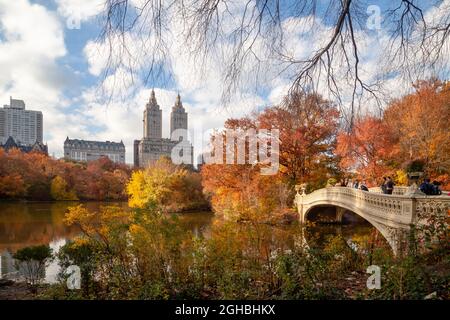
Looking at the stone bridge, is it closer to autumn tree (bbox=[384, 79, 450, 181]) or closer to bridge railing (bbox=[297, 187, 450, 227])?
bridge railing (bbox=[297, 187, 450, 227])

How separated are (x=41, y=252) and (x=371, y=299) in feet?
20.9

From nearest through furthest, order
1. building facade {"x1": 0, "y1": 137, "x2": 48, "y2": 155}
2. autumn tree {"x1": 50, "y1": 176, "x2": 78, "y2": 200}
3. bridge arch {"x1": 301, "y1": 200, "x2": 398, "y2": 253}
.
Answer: bridge arch {"x1": 301, "y1": 200, "x2": 398, "y2": 253}, autumn tree {"x1": 50, "y1": 176, "x2": 78, "y2": 200}, building facade {"x1": 0, "y1": 137, "x2": 48, "y2": 155}

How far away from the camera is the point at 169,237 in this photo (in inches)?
181

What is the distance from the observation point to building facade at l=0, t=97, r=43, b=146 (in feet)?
228

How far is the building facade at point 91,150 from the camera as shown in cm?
9339

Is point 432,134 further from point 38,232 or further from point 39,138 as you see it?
point 39,138

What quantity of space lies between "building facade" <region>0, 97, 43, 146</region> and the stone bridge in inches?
2964

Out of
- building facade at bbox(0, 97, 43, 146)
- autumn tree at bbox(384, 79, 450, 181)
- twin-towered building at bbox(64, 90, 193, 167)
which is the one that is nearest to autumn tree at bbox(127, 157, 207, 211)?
autumn tree at bbox(384, 79, 450, 181)

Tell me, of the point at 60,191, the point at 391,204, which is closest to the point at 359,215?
the point at 391,204
